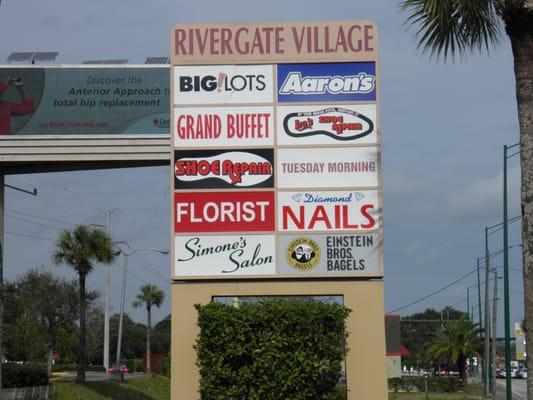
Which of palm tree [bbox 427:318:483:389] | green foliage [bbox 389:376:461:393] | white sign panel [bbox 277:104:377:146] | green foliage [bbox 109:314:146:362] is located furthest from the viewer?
green foliage [bbox 109:314:146:362]

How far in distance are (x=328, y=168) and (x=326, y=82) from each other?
1728 mm

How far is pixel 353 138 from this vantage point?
18656 mm

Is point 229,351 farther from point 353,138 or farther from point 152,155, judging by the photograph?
point 152,155

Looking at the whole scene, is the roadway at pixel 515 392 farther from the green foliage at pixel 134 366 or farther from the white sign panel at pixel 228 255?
the white sign panel at pixel 228 255

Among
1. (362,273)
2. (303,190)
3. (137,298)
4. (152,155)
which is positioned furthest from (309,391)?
(137,298)

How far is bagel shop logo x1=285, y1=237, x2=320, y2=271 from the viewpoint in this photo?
18.4 meters

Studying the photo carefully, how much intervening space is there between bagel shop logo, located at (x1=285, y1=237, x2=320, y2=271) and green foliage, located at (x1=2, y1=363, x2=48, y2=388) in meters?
21.7

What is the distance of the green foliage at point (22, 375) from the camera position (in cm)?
3669

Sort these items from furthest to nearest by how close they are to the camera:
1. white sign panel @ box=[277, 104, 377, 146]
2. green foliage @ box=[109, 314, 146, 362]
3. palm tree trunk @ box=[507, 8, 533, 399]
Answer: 1. green foliage @ box=[109, 314, 146, 362]
2. white sign panel @ box=[277, 104, 377, 146]
3. palm tree trunk @ box=[507, 8, 533, 399]

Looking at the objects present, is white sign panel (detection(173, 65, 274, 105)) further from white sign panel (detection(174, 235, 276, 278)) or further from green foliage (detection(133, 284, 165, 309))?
green foliage (detection(133, 284, 165, 309))

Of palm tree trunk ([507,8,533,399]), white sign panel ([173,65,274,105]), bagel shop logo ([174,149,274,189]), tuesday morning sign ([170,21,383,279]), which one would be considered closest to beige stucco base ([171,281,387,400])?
tuesday morning sign ([170,21,383,279])

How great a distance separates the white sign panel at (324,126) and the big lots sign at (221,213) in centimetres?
131

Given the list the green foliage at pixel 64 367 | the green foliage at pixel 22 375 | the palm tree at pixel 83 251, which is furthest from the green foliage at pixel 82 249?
the green foliage at pixel 64 367

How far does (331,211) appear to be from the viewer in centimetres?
1844
